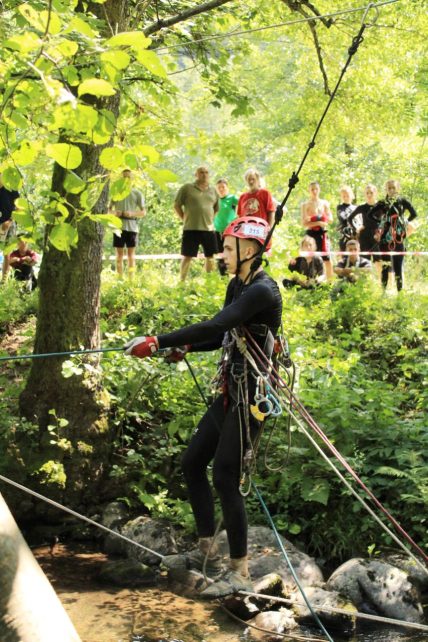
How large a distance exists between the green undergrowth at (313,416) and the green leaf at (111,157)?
8.88 feet

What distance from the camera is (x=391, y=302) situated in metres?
11.5

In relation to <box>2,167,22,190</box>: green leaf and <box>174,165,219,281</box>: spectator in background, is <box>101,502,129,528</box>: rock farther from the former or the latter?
<box>174,165,219,281</box>: spectator in background

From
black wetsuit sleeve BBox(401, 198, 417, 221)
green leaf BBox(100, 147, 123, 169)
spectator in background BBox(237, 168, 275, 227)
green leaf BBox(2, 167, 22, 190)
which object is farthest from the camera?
black wetsuit sleeve BBox(401, 198, 417, 221)

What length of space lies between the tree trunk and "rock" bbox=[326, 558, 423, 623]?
2707mm

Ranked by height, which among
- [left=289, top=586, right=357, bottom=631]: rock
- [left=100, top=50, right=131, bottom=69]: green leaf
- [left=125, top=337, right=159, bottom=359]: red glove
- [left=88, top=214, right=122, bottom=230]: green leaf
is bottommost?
[left=289, top=586, right=357, bottom=631]: rock

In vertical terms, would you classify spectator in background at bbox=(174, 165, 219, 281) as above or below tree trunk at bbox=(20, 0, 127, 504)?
above

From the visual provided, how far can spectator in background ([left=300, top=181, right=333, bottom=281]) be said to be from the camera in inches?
517

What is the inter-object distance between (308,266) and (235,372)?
293 inches

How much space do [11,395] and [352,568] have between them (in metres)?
3.97

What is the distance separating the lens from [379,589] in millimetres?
6234

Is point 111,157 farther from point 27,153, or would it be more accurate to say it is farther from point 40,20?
point 40,20

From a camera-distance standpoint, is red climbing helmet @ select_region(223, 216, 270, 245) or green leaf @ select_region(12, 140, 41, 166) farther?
red climbing helmet @ select_region(223, 216, 270, 245)

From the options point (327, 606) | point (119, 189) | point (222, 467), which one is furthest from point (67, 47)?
point (327, 606)

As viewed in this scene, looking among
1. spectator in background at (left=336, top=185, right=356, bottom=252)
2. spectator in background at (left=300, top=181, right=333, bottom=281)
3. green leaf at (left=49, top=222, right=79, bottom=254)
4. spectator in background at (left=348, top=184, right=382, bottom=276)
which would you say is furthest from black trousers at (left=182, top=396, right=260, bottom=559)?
spectator in background at (left=336, top=185, right=356, bottom=252)
